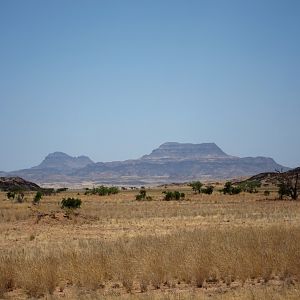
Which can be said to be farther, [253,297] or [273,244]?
[273,244]

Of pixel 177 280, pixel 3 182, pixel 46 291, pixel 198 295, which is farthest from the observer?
pixel 3 182

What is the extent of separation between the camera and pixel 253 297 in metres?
8.80

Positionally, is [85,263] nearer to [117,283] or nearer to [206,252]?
[117,283]

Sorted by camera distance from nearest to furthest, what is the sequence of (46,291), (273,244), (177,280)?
(46,291)
(177,280)
(273,244)

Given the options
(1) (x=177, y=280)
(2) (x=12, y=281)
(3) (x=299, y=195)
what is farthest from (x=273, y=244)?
(3) (x=299, y=195)

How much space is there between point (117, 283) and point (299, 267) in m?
4.25

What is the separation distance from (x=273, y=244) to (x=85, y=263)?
490 cm

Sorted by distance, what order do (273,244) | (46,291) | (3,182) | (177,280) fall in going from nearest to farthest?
1. (46,291)
2. (177,280)
3. (273,244)
4. (3,182)

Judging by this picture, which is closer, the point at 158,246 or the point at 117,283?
the point at 117,283

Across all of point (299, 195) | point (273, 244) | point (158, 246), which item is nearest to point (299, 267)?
point (273, 244)

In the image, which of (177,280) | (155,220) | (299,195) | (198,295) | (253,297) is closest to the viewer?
(253,297)

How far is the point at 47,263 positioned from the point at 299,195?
57.4 metres

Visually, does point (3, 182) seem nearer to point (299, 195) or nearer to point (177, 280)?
point (299, 195)

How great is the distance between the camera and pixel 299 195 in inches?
2549
